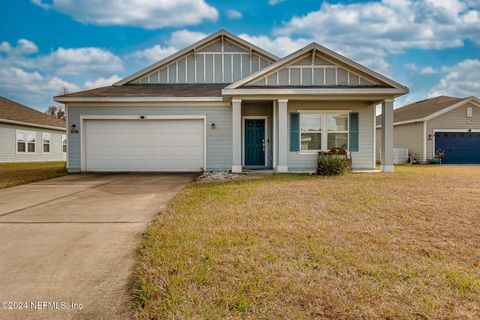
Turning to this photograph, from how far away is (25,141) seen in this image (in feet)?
65.8

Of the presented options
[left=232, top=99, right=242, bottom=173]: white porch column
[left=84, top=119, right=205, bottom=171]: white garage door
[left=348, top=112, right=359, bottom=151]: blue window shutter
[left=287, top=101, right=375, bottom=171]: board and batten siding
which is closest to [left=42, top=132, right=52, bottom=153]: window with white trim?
[left=84, top=119, right=205, bottom=171]: white garage door

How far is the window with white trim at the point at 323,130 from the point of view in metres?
11.7

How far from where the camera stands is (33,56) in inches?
842

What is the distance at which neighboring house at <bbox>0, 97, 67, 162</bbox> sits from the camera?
726 inches

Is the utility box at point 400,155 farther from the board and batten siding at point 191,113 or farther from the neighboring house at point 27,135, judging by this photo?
the neighboring house at point 27,135

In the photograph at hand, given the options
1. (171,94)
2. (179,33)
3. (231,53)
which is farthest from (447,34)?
(171,94)

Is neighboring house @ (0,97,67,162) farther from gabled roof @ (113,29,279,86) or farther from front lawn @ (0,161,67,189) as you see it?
gabled roof @ (113,29,279,86)

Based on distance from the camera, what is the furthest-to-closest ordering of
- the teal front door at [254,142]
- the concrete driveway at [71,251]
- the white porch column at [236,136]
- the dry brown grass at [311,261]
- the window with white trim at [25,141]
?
1. the window with white trim at [25,141]
2. the teal front door at [254,142]
3. the white porch column at [236,136]
4. the concrete driveway at [71,251]
5. the dry brown grass at [311,261]

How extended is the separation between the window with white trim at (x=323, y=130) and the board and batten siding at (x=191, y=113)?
9.86ft

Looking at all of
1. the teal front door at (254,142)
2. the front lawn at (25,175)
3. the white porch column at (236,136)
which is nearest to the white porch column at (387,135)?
the teal front door at (254,142)

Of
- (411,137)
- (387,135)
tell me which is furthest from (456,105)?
(387,135)

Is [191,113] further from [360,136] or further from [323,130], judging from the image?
[360,136]

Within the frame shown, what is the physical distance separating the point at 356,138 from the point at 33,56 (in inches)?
906

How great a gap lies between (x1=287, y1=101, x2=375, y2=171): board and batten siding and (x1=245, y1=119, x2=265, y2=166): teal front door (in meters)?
1.57
